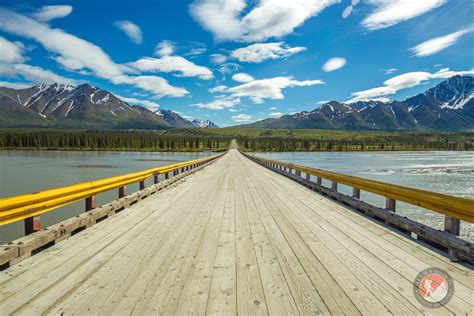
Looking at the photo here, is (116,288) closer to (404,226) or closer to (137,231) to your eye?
(137,231)

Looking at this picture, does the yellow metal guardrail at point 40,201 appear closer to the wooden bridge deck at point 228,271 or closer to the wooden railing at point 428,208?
the wooden bridge deck at point 228,271

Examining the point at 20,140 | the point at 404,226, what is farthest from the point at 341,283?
the point at 20,140

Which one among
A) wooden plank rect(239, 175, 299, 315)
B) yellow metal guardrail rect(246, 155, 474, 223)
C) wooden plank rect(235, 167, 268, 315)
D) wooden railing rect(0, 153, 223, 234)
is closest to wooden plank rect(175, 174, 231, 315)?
wooden plank rect(235, 167, 268, 315)

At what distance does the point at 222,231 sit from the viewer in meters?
6.34

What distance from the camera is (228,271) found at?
4188 millimetres

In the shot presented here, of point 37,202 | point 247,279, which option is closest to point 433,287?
point 247,279

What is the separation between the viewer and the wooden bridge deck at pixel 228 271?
10.8 feet

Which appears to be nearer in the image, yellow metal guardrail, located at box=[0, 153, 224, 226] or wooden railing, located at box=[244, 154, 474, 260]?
yellow metal guardrail, located at box=[0, 153, 224, 226]

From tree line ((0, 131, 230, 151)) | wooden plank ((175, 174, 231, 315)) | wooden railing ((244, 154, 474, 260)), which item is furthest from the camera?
tree line ((0, 131, 230, 151))

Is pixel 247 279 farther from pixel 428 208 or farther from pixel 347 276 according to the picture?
pixel 428 208

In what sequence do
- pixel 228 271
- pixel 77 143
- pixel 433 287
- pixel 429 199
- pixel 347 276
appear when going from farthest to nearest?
1. pixel 77 143
2. pixel 429 199
3. pixel 228 271
4. pixel 347 276
5. pixel 433 287

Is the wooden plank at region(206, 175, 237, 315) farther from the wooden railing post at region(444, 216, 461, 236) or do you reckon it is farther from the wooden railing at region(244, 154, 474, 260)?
the wooden railing post at region(444, 216, 461, 236)

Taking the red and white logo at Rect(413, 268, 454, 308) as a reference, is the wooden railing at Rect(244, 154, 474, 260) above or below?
above

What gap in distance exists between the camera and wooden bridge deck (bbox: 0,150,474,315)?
330 centimetres
